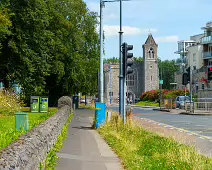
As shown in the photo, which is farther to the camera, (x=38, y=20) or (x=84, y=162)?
(x=38, y=20)

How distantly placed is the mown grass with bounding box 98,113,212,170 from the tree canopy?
47.6 ft

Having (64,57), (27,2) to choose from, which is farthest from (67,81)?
(27,2)

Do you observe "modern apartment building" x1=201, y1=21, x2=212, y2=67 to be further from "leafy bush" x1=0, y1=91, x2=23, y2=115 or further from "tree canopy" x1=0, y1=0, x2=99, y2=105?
"leafy bush" x1=0, y1=91, x2=23, y2=115

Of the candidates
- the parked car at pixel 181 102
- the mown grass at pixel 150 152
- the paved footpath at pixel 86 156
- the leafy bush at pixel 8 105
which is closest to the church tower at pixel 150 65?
the parked car at pixel 181 102

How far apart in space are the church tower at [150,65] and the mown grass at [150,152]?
103432 millimetres

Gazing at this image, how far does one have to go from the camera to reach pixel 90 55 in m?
50.1

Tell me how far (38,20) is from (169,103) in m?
22.2

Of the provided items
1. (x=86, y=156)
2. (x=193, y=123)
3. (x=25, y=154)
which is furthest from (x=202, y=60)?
(x=25, y=154)

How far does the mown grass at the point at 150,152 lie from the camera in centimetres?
879

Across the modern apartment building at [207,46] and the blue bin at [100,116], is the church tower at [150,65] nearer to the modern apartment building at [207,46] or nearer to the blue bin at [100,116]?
the modern apartment building at [207,46]

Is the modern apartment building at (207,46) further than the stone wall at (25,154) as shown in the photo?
Yes

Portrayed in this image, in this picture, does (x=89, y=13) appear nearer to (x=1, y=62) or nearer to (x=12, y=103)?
(x=1, y=62)

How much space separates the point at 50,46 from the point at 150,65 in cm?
8179

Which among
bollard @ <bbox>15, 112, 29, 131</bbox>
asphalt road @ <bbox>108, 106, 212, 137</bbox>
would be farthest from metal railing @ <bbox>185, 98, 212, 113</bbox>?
bollard @ <bbox>15, 112, 29, 131</bbox>
